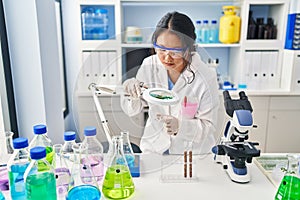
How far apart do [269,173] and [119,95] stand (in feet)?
2.16

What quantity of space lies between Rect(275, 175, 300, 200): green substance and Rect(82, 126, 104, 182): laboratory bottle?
615mm

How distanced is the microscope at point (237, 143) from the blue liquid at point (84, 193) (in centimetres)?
49

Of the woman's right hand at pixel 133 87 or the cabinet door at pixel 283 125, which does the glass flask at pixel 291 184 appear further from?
the cabinet door at pixel 283 125

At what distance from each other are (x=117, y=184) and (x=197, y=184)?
0.29m

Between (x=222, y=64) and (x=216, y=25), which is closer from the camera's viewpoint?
(x=216, y=25)

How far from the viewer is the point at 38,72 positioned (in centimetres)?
145

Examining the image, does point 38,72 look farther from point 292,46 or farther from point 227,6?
point 292,46

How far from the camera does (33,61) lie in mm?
1437

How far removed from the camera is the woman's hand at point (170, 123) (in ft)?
3.48

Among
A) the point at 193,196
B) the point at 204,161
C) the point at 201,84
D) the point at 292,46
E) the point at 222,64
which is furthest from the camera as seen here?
the point at 222,64

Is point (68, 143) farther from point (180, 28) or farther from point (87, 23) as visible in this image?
point (87, 23)

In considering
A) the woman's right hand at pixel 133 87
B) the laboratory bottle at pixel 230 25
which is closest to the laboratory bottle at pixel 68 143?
the woman's right hand at pixel 133 87

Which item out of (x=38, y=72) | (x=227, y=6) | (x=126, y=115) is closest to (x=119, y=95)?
(x=126, y=115)

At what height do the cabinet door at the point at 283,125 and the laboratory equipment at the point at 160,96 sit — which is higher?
the laboratory equipment at the point at 160,96
